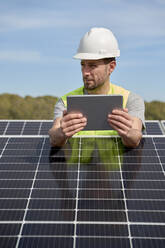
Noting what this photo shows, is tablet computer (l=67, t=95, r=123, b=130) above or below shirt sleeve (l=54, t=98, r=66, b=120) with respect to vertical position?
above

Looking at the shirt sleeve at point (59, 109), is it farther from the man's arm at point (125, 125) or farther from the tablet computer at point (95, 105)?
the man's arm at point (125, 125)

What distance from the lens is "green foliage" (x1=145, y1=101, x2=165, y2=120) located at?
133 ft

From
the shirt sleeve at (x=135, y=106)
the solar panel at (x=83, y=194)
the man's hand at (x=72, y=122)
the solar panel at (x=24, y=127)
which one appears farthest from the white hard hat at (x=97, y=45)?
the solar panel at (x=24, y=127)

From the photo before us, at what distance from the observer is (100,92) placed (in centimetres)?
683

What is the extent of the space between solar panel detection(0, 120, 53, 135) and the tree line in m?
28.0

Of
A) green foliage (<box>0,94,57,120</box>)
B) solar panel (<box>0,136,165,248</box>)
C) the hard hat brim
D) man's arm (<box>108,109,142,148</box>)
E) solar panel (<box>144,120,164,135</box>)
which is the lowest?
green foliage (<box>0,94,57,120</box>)

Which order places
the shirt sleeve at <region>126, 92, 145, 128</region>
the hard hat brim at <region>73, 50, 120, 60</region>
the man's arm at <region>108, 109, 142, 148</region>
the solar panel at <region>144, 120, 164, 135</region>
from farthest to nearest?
1. the solar panel at <region>144, 120, 164, 135</region>
2. the shirt sleeve at <region>126, 92, 145, 128</region>
3. the hard hat brim at <region>73, 50, 120, 60</region>
4. the man's arm at <region>108, 109, 142, 148</region>

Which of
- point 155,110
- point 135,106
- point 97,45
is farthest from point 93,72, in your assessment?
point 155,110

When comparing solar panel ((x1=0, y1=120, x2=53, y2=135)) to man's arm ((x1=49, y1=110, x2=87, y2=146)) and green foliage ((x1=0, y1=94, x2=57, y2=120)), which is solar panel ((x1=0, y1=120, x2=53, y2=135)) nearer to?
man's arm ((x1=49, y1=110, x2=87, y2=146))

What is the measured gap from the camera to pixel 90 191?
4.98 m

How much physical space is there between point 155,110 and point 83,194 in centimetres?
3794

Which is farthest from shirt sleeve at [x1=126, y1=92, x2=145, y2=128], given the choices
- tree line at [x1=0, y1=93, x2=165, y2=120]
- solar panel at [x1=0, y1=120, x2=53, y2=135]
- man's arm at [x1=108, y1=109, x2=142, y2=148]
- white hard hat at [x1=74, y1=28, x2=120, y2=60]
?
tree line at [x1=0, y1=93, x2=165, y2=120]

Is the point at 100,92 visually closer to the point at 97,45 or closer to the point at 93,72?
the point at 93,72

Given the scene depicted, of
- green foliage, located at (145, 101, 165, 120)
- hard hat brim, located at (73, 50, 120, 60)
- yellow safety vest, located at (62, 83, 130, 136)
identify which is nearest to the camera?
hard hat brim, located at (73, 50, 120, 60)
